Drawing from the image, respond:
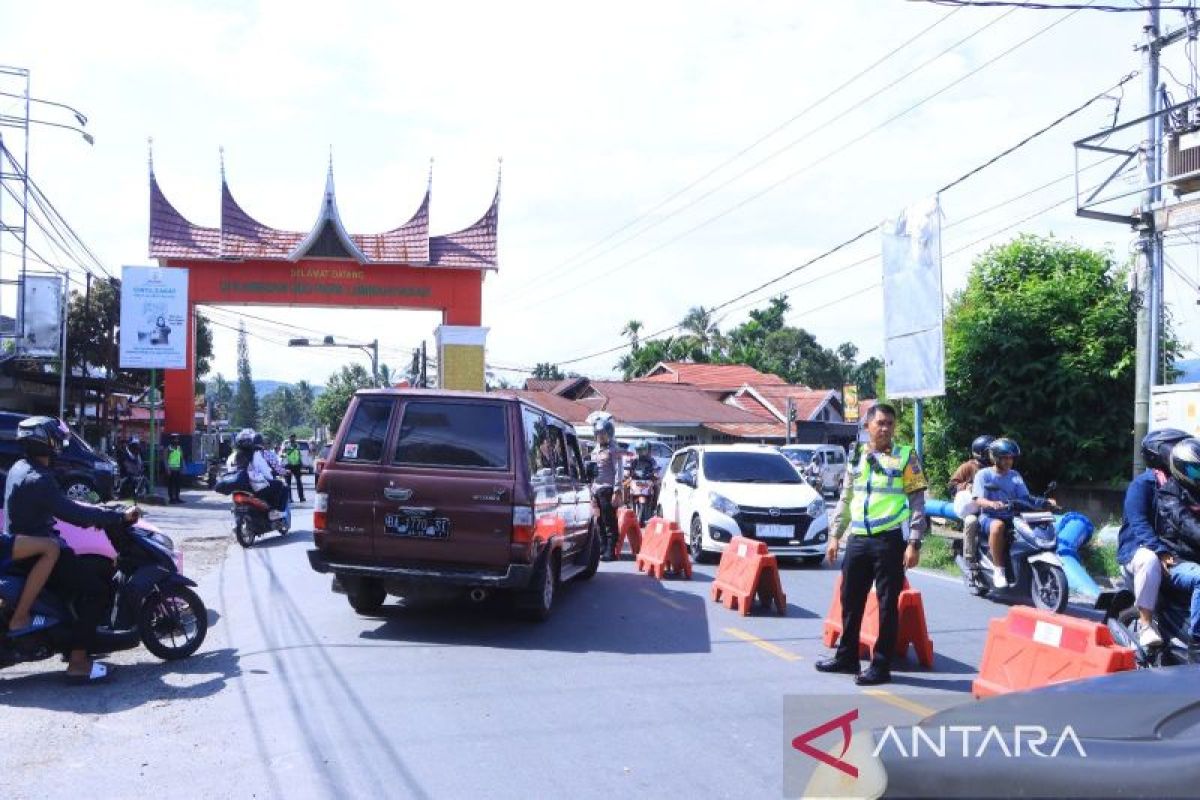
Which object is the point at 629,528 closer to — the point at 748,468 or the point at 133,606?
the point at 748,468

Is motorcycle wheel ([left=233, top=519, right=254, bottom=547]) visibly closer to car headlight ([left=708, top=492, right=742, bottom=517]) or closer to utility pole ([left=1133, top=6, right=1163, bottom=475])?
car headlight ([left=708, top=492, right=742, bottom=517])

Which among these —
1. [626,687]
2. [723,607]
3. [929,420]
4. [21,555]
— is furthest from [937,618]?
[929,420]

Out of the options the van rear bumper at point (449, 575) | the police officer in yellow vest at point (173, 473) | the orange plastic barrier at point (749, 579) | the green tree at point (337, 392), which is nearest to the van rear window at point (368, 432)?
the van rear bumper at point (449, 575)

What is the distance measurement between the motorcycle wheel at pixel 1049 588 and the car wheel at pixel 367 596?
5.95 metres

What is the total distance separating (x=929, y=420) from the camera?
57.3 feet

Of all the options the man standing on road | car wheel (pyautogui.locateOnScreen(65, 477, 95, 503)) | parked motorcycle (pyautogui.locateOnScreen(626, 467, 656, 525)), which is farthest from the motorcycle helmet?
the man standing on road

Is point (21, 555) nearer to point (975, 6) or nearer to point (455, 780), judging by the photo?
point (455, 780)

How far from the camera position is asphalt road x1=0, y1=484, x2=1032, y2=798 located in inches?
186

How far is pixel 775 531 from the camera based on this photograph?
12820mm

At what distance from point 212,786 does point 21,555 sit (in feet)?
8.54

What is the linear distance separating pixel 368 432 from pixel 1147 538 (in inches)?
221

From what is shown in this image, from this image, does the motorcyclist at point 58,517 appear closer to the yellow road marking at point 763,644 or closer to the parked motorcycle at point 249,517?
the yellow road marking at point 763,644

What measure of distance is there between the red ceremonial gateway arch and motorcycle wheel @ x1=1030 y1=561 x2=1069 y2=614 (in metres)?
20.4

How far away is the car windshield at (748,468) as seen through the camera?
45.7ft
